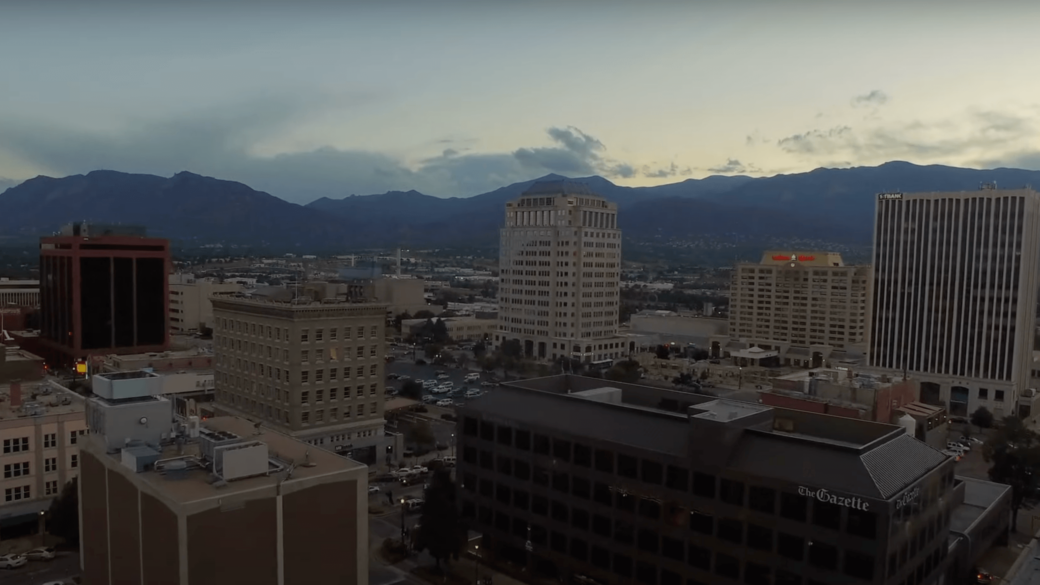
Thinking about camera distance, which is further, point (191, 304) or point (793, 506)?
point (191, 304)

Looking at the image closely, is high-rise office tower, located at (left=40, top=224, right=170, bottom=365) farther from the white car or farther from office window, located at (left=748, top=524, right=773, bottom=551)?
office window, located at (left=748, top=524, right=773, bottom=551)

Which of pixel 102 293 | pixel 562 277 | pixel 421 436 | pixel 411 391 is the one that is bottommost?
pixel 421 436

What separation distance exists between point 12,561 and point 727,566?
25.3 m

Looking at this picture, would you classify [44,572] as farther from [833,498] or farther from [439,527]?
[833,498]

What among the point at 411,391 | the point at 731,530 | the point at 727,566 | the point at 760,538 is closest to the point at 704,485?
the point at 731,530

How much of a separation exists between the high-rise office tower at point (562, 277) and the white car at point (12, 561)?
62235 millimetres

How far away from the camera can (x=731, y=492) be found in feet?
72.1

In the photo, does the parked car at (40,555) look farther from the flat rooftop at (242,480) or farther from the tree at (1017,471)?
the tree at (1017,471)

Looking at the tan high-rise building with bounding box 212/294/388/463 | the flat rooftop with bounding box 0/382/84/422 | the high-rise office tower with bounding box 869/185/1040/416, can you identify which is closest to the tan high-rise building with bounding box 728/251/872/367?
the high-rise office tower with bounding box 869/185/1040/416

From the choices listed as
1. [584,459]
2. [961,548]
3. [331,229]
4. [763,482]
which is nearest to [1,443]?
[584,459]

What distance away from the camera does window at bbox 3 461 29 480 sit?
29.0 m

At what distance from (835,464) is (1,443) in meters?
30.4

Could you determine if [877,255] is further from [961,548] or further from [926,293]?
[961,548]

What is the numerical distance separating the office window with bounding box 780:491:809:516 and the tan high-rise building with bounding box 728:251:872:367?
236 ft
